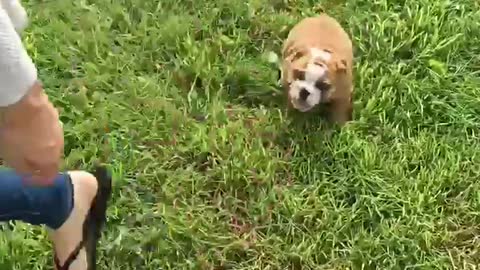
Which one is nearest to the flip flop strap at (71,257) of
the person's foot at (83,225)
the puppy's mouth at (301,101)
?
the person's foot at (83,225)

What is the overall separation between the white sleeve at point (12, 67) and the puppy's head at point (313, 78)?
1.30m

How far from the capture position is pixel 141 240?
2.11m

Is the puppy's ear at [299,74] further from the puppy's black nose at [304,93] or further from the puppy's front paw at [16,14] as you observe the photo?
the puppy's front paw at [16,14]

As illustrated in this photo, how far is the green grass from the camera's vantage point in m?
2.12

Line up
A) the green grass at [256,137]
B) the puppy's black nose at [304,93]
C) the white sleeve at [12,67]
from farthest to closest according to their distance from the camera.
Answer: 1. the puppy's black nose at [304,93]
2. the green grass at [256,137]
3. the white sleeve at [12,67]

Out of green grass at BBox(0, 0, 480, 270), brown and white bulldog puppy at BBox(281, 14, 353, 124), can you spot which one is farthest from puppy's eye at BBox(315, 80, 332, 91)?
green grass at BBox(0, 0, 480, 270)

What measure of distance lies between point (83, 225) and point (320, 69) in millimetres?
843

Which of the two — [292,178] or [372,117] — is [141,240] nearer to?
[292,178]

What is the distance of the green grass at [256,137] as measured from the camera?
212cm

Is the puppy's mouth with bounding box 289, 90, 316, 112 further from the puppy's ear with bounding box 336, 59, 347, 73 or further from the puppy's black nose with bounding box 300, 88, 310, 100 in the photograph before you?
the puppy's ear with bounding box 336, 59, 347, 73

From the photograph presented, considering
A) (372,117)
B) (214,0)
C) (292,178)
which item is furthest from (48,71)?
(372,117)

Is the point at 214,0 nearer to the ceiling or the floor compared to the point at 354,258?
nearer to the ceiling

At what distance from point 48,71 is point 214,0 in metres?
0.57

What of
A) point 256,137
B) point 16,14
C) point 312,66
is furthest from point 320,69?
point 16,14
